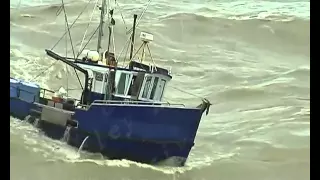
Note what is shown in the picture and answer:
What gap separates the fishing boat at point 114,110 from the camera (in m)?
1.98

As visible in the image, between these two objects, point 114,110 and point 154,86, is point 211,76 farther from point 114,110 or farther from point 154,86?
point 114,110

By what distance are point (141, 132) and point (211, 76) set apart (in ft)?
1.22

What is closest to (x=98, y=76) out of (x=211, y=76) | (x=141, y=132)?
(x=141, y=132)

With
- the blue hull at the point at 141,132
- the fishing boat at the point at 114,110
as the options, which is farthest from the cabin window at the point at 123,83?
the blue hull at the point at 141,132

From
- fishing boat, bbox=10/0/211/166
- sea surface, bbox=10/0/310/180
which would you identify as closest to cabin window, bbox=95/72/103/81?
fishing boat, bbox=10/0/211/166

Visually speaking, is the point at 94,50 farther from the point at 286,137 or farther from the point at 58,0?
the point at 286,137

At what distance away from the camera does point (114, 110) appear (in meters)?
1.99

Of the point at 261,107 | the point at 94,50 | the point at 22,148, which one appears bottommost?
the point at 22,148

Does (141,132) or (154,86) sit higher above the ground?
(154,86)

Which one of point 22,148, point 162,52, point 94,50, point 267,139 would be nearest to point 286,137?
point 267,139

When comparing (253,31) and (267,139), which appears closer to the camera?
(267,139)

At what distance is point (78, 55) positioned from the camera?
215 centimetres

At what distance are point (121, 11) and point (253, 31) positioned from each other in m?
0.48
